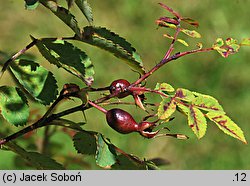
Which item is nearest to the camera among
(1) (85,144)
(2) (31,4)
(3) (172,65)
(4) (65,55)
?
(2) (31,4)

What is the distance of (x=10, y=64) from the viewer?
1.22 meters

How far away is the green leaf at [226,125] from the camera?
3.42 feet

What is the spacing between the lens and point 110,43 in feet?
3.63

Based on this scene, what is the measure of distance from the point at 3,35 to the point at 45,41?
2158 mm

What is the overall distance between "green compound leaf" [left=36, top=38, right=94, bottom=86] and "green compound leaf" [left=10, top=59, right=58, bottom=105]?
2.0 inches

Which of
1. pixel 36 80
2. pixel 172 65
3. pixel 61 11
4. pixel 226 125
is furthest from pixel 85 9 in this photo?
pixel 172 65

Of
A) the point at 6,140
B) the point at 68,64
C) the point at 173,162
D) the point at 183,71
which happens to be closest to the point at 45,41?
the point at 68,64

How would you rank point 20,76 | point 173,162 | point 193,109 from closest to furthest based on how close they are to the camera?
point 193,109
point 20,76
point 173,162

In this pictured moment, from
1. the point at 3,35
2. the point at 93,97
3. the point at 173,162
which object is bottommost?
the point at 173,162

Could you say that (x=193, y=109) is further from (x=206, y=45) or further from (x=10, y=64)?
(x=206, y=45)

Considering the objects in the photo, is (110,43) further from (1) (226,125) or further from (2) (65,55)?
(1) (226,125)

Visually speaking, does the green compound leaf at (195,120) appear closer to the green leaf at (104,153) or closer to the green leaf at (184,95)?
the green leaf at (184,95)

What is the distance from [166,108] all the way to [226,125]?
0.11 meters

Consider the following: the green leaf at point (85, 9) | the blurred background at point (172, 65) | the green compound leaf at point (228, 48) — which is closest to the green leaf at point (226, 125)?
the green compound leaf at point (228, 48)
